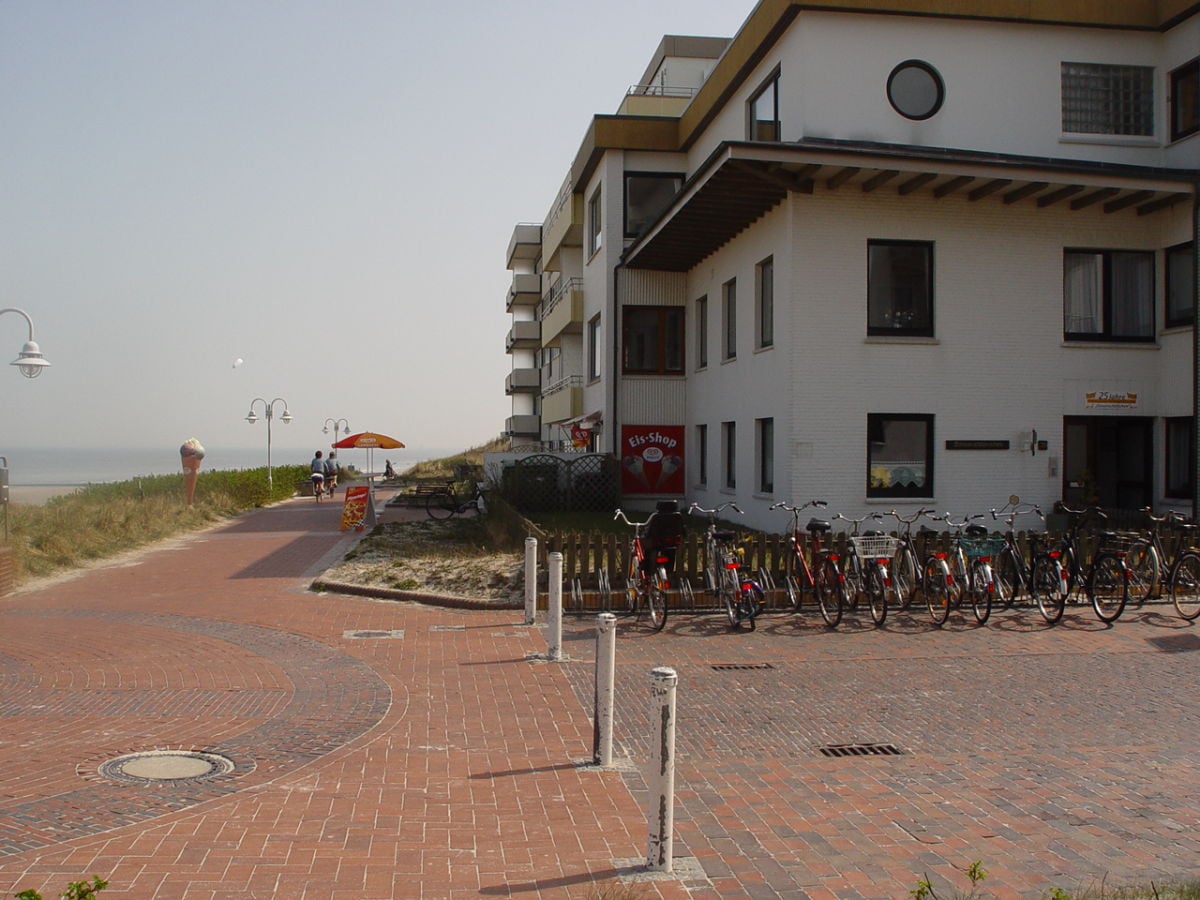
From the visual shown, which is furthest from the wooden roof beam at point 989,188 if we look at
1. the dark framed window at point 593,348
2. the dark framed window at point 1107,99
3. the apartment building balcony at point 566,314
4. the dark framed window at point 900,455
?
the apartment building balcony at point 566,314

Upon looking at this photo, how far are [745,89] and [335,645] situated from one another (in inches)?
642

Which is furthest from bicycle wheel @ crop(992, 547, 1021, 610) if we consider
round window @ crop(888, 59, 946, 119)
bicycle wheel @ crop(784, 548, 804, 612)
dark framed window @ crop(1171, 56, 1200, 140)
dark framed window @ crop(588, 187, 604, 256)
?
dark framed window @ crop(588, 187, 604, 256)

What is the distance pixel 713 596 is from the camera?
43.9 ft

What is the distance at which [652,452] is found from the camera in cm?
2812

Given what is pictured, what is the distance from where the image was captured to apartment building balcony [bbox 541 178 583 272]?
34.5 metres

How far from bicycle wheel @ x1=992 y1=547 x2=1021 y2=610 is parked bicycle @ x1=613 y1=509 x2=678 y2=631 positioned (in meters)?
3.89

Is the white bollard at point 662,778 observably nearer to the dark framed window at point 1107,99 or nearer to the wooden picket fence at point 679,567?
the wooden picket fence at point 679,567

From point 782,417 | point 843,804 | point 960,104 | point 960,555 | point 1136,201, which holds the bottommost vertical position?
point 843,804

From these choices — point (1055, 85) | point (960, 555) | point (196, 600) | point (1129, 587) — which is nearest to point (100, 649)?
point (196, 600)

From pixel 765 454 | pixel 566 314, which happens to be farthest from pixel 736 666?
pixel 566 314

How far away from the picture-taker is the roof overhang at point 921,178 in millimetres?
17484

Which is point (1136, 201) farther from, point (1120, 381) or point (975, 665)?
point (975, 665)

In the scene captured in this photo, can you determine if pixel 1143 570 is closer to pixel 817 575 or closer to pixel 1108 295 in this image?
pixel 817 575

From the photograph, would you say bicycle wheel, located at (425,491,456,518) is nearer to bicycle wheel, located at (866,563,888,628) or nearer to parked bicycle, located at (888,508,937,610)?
parked bicycle, located at (888,508,937,610)
